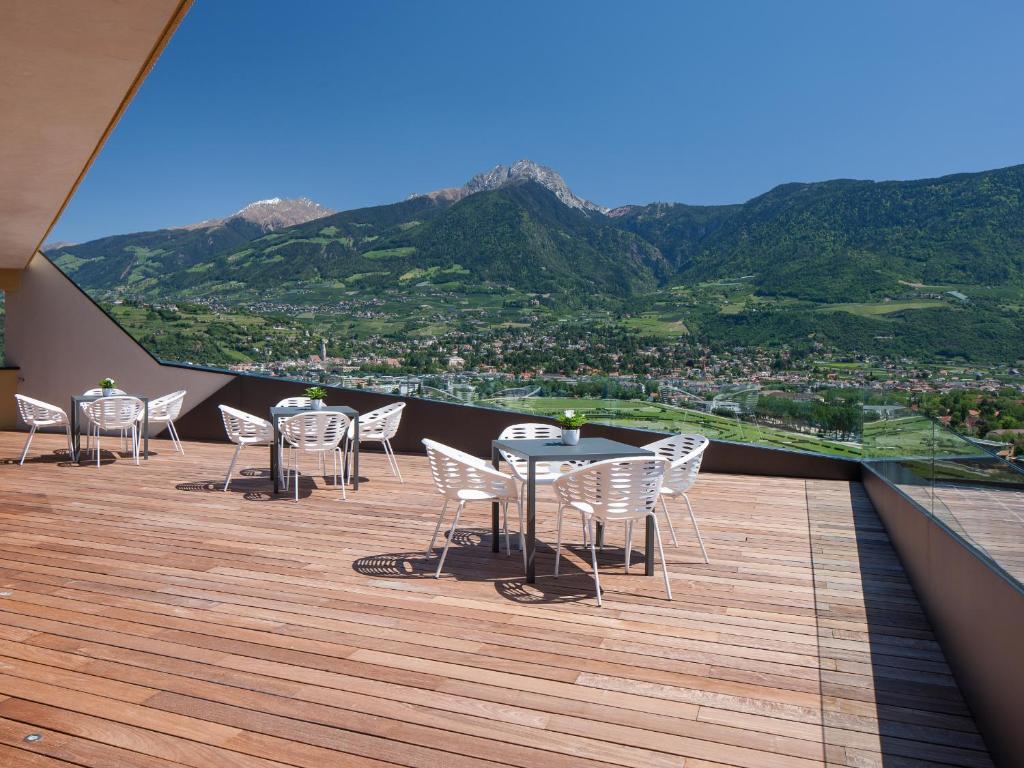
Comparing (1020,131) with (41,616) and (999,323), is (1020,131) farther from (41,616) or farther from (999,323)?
(41,616)

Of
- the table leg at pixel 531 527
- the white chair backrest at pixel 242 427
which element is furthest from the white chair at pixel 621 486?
the white chair backrest at pixel 242 427

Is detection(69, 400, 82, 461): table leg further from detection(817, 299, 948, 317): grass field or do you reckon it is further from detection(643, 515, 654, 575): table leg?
detection(817, 299, 948, 317): grass field

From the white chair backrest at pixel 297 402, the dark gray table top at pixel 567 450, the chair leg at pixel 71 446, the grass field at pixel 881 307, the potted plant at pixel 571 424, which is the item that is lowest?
the chair leg at pixel 71 446

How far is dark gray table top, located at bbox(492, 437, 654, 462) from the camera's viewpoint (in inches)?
174

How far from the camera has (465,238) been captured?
15.7 m

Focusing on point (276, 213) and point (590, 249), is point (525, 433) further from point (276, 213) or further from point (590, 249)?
point (276, 213)

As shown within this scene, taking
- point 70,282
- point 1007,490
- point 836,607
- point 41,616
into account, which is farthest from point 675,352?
point 70,282

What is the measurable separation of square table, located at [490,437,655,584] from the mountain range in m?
8.29

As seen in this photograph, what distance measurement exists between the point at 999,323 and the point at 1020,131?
12038mm

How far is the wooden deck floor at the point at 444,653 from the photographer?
2.40m

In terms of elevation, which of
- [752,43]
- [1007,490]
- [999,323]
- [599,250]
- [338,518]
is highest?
[752,43]

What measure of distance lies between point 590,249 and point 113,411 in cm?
1057

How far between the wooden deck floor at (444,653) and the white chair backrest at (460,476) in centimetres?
50

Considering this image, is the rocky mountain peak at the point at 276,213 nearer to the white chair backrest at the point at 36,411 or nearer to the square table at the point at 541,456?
the white chair backrest at the point at 36,411
